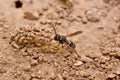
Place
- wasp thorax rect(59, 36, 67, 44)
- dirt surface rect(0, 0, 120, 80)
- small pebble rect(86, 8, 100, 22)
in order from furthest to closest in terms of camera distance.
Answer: small pebble rect(86, 8, 100, 22)
wasp thorax rect(59, 36, 67, 44)
dirt surface rect(0, 0, 120, 80)

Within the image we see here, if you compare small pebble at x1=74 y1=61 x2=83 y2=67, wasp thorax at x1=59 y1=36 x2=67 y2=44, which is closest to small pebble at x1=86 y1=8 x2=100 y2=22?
wasp thorax at x1=59 y1=36 x2=67 y2=44

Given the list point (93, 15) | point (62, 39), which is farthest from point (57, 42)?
point (93, 15)

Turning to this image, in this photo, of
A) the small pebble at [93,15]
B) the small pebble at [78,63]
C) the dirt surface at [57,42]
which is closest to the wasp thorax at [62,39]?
the dirt surface at [57,42]

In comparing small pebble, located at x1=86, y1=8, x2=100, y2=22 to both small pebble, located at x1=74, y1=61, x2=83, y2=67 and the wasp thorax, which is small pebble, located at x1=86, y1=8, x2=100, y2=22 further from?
small pebble, located at x1=74, y1=61, x2=83, y2=67

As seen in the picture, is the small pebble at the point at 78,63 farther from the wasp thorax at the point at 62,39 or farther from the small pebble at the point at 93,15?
the small pebble at the point at 93,15

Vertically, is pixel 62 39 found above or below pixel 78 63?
above

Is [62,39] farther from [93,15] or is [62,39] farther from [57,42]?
[93,15]

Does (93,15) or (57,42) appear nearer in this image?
(57,42)

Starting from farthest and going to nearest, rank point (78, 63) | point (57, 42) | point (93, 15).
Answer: point (93, 15)
point (57, 42)
point (78, 63)
